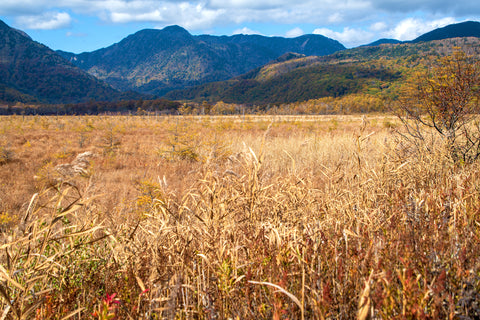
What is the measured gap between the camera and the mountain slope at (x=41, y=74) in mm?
142250

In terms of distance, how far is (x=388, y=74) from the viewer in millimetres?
115500

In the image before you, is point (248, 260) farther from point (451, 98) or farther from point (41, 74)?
point (41, 74)

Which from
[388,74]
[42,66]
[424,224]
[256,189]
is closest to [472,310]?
[424,224]

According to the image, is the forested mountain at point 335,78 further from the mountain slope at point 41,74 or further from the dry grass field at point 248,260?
the dry grass field at point 248,260

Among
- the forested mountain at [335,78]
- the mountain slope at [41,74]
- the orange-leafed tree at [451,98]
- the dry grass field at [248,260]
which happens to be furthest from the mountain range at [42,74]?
the dry grass field at [248,260]

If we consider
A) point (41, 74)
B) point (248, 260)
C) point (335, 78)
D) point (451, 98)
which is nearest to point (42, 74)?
point (41, 74)

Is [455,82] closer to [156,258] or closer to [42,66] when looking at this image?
[156,258]

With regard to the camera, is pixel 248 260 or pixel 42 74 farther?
pixel 42 74

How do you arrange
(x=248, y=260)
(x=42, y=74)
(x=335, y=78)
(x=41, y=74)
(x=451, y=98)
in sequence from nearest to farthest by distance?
1. (x=248, y=260)
2. (x=451, y=98)
3. (x=335, y=78)
4. (x=41, y=74)
5. (x=42, y=74)

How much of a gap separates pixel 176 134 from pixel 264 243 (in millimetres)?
9837

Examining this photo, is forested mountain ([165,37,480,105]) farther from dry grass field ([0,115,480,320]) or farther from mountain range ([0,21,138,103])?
dry grass field ([0,115,480,320])

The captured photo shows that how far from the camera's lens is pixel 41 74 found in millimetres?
149250

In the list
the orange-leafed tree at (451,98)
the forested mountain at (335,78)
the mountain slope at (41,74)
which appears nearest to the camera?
the orange-leafed tree at (451,98)

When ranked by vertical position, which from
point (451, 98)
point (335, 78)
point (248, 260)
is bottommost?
point (248, 260)
